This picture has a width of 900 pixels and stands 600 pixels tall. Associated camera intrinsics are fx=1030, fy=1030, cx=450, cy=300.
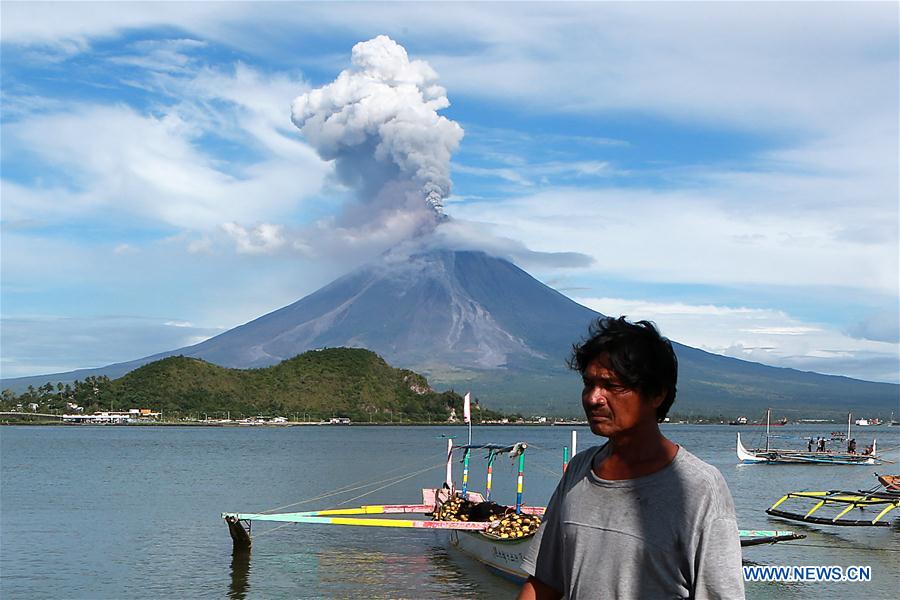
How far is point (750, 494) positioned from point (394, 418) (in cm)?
11037

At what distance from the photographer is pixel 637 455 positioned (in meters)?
2.59

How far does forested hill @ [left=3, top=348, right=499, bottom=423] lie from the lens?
14538cm

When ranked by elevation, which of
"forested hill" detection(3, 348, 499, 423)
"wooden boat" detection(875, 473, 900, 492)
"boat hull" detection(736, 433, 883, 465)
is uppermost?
"forested hill" detection(3, 348, 499, 423)

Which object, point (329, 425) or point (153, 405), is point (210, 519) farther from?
point (153, 405)

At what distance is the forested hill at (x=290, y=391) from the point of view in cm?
14538

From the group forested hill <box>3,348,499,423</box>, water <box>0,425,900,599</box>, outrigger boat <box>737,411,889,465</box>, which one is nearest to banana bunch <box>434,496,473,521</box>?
water <box>0,425,900,599</box>

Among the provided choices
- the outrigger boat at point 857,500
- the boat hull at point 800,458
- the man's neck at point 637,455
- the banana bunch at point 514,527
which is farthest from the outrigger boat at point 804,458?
the man's neck at point 637,455

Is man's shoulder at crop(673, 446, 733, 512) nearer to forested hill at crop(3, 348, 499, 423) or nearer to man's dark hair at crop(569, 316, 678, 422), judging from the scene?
man's dark hair at crop(569, 316, 678, 422)

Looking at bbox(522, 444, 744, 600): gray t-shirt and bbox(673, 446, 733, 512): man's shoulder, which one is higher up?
bbox(673, 446, 733, 512): man's shoulder

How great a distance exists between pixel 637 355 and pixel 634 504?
1.21 feet

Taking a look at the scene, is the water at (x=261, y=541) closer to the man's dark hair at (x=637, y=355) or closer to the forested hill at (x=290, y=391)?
the man's dark hair at (x=637, y=355)

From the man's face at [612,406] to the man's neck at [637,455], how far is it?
27 millimetres

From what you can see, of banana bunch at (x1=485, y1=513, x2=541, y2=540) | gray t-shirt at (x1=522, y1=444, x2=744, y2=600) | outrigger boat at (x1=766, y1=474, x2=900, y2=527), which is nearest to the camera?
gray t-shirt at (x1=522, y1=444, x2=744, y2=600)

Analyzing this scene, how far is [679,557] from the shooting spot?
2.48 metres
